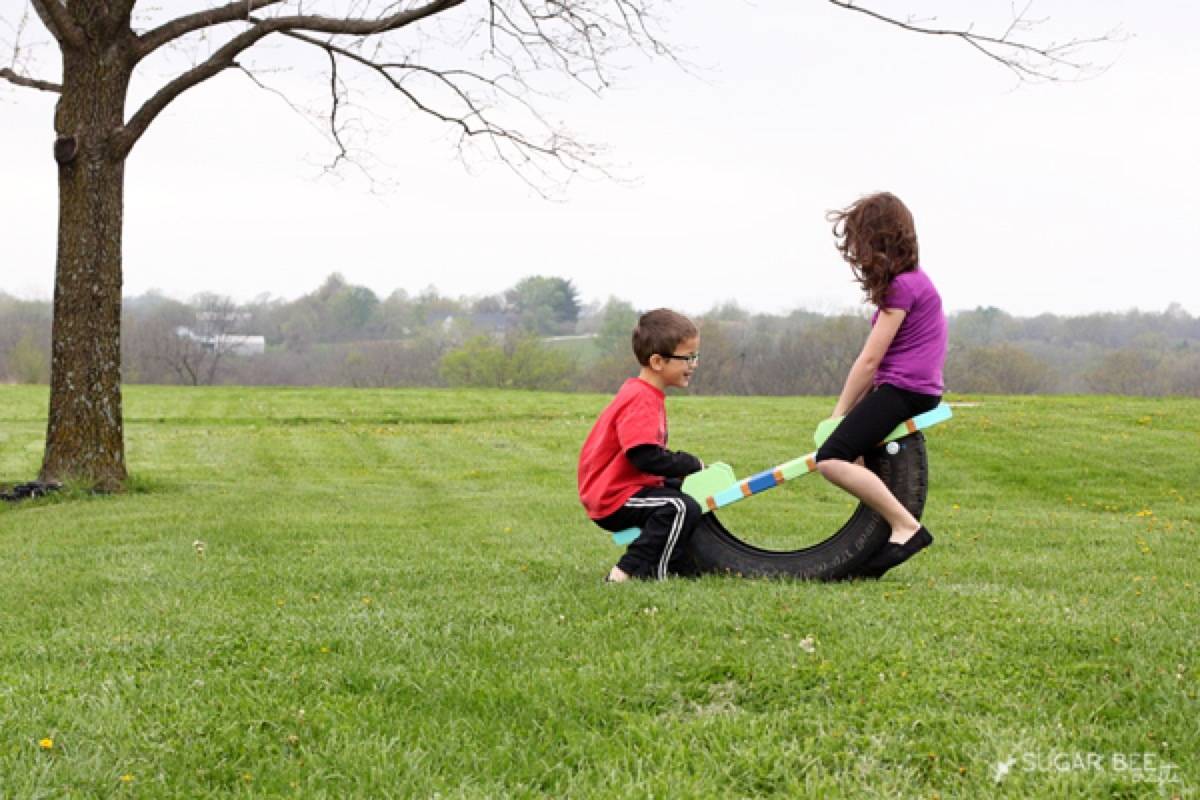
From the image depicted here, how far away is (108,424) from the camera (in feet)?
46.5

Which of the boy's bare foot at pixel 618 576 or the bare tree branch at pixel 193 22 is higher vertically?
the bare tree branch at pixel 193 22

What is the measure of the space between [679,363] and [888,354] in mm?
1145

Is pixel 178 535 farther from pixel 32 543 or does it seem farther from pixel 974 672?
pixel 974 672

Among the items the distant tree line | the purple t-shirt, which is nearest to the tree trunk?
the purple t-shirt

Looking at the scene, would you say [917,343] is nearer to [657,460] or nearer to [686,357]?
[686,357]

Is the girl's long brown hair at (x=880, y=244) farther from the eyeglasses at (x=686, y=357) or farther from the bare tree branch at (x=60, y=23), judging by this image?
the bare tree branch at (x=60, y=23)

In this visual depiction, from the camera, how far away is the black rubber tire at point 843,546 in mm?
6395

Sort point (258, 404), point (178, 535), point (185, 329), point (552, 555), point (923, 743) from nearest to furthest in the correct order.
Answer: point (923, 743) → point (552, 555) → point (178, 535) → point (258, 404) → point (185, 329)

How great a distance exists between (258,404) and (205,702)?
105 ft

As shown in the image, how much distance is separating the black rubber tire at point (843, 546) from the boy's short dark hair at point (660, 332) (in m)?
1.01

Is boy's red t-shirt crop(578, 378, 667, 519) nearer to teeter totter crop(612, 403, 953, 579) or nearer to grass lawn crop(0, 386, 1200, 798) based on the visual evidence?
teeter totter crop(612, 403, 953, 579)

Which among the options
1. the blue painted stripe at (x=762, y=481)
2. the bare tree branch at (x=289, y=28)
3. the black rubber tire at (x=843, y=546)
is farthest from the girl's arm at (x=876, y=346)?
the bare tree branch at (x=289, y=28)

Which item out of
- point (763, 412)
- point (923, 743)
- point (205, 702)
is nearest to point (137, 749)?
point (205, 702)

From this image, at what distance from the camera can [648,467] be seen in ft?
20.7
